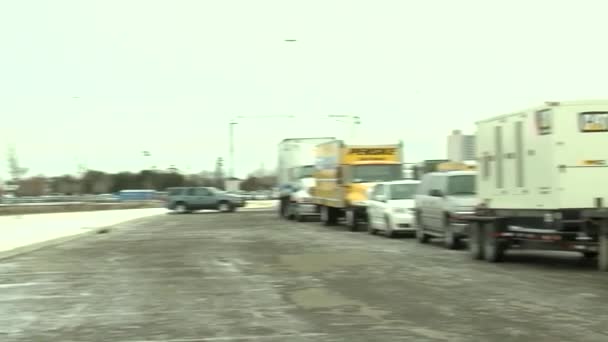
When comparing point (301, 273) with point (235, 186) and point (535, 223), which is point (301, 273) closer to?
point (535, 223)

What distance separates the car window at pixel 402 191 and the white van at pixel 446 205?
2.52 m

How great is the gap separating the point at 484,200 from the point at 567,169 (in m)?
2.86

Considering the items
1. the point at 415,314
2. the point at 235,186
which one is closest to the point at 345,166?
the point at 415,314

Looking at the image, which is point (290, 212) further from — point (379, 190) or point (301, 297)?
point (301, 297)

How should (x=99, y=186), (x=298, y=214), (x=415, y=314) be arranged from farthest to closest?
(x=99, y=186)
(x=298, y=214)
(x=415, y=314)

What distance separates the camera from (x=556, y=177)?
14547 millimetres

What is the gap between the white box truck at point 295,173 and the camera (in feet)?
A: 125

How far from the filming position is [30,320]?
32.3 ft

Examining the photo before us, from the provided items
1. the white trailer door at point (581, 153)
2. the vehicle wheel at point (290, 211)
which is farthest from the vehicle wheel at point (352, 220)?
the white trailer door at point (581, 153)

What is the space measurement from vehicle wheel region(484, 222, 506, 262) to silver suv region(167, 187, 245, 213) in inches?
1453

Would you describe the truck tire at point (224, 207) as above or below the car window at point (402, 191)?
below

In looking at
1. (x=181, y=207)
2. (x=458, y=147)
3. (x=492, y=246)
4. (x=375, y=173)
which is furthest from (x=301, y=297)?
(x=181, y=207)

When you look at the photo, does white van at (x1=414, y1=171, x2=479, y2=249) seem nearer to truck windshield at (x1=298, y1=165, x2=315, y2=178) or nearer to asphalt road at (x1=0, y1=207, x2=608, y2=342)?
asphalt road at (x1=0, y1=207, x2=608, y2=342)

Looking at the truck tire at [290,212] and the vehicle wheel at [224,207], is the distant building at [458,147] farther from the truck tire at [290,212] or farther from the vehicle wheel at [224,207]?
the vehicle wheel at [224,207]
